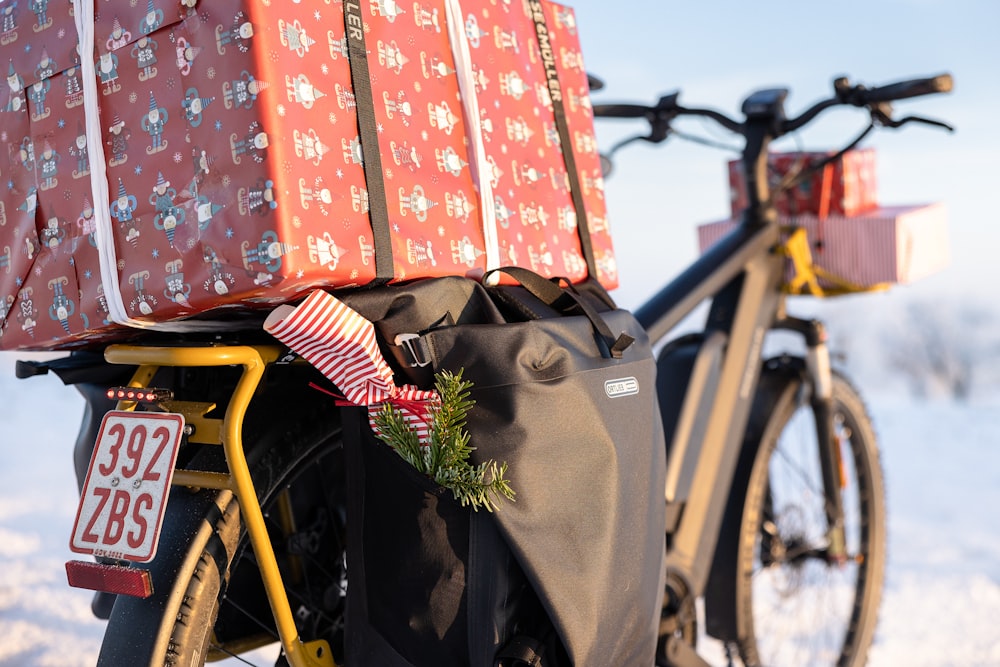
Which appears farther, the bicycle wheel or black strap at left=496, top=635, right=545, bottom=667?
the bicycle wheel

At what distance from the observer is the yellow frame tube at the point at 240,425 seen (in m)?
1.18

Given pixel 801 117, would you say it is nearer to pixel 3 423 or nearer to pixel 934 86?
pixel 934 86

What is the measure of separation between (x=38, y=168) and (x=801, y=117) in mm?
1706

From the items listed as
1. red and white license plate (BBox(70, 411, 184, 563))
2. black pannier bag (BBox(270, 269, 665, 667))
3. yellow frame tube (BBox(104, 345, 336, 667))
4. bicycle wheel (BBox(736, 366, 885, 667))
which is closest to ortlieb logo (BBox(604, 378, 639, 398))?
black pannier bag (BBox(270, 269, 665, 667))

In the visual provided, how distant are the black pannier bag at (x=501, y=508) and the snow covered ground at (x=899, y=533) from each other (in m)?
1.69

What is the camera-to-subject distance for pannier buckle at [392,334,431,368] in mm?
1231

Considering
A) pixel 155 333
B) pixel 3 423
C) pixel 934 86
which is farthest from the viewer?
pixel 3 423

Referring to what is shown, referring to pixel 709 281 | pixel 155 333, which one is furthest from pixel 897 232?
pixel 155 333

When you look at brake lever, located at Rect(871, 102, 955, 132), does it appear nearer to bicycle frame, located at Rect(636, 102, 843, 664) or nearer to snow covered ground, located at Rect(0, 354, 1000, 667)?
bicycle frame, located at Rect(636, 102, 843, 664)

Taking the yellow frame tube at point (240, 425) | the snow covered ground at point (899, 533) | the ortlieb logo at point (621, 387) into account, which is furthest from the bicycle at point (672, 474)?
the ortlieb logo at point (621, 387)

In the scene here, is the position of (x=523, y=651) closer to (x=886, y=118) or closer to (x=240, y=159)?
(x=240, y=159)

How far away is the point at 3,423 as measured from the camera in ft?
16.2

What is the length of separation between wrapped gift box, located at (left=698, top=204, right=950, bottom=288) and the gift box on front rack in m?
1.26

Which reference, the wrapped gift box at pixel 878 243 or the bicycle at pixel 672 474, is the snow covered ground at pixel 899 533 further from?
the wrapped gift box at pixel 878 243
